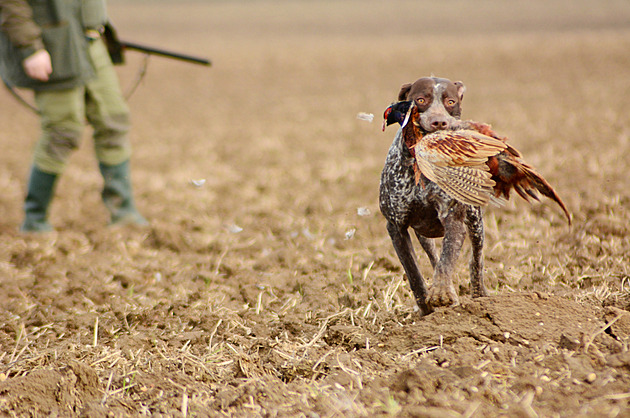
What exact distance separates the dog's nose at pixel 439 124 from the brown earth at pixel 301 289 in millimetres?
814

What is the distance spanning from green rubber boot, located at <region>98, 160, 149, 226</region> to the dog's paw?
10.9ft

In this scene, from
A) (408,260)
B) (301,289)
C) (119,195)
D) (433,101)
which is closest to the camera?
(433,101)

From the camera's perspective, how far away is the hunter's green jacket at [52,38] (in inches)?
167

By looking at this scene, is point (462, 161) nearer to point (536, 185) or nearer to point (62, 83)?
point (536, 185)

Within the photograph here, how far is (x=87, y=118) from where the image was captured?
4918 mm

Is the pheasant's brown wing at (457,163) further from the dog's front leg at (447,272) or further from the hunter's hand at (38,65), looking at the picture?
the hunter's hand at (38,65)

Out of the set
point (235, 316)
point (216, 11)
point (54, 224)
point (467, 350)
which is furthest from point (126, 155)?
point (216, 11)

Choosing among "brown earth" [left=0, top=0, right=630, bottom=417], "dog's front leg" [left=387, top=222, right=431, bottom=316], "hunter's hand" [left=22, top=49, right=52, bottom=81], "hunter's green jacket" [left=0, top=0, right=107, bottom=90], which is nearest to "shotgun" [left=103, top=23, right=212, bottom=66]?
"hunter's green jacket" [left=0, top=0, right=107, bottom=90]

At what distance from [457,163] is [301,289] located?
1.58 meters

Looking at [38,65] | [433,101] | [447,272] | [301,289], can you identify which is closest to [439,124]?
[433,101]

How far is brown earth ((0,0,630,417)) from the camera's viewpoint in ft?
7.80

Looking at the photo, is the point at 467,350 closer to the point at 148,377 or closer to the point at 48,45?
the point at 148,377

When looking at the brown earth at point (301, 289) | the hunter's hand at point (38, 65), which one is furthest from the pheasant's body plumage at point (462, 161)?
the hunter's hand at point (38, 65)

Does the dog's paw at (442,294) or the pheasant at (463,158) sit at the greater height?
the pheasant at (463,158)
